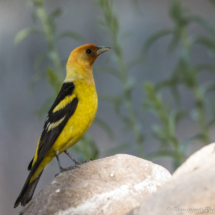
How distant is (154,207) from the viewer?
1.10 meters

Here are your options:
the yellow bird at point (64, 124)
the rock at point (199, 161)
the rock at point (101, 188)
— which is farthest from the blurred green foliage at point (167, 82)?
the rock at point (199, 161)

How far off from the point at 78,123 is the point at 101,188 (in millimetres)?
485

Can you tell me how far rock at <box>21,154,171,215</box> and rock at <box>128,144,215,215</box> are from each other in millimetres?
400

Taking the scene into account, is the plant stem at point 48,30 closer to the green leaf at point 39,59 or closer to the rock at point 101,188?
the green leaf at point 39,59

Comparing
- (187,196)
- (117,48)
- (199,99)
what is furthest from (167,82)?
(187,196)

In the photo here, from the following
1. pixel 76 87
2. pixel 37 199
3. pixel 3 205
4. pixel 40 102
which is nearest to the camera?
pixel 37 199

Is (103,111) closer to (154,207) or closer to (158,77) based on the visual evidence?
(158,77)

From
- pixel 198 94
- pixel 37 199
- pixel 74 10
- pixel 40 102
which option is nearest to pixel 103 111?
pixel 40 102

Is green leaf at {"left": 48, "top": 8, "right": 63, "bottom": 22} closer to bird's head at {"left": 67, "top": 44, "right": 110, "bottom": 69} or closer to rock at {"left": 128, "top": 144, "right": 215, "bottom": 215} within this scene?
bird's head at {"left": 67, "top": 44, "right": 110, "bottom": 69}

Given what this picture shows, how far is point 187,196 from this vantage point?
3.48 ft

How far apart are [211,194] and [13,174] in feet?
10.7

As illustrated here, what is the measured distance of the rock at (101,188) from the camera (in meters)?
1.56

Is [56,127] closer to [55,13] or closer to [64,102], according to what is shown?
[64,102]

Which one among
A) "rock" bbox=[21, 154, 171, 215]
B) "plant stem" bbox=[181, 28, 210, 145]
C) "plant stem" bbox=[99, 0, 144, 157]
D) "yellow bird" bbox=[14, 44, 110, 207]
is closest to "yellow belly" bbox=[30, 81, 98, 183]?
"yellow bird" bbox=[14, 44, 110, 207]
